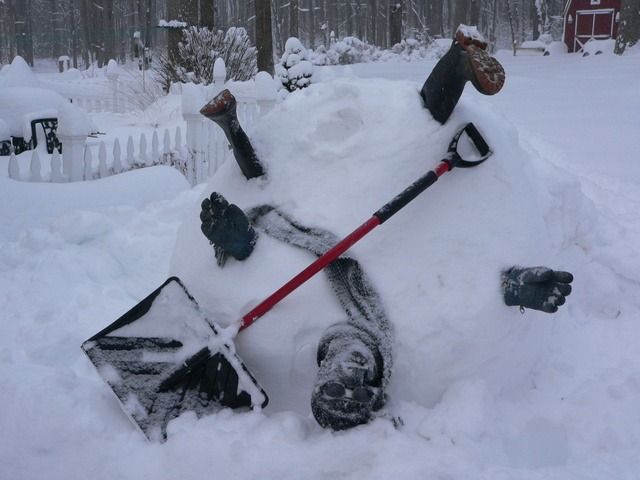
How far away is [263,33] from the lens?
12453mm

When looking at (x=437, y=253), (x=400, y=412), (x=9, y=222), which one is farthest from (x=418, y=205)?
(x=9, y=222)

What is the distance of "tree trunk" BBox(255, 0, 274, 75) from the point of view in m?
12.4

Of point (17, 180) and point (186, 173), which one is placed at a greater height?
point (17, 180)

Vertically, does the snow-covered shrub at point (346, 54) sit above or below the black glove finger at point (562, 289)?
below

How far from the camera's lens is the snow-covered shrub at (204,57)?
1151 cm

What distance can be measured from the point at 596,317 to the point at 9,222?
349 centimetres

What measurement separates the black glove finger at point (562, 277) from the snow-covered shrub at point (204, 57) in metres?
10.5

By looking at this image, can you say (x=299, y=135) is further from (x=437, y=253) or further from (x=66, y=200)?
(x=66, y=200)

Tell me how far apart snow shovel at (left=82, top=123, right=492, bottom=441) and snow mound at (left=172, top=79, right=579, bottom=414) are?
0.10 meters

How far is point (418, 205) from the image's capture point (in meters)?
1.99

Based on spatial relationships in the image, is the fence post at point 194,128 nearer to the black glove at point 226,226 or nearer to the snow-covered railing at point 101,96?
the black glove at point 226,226

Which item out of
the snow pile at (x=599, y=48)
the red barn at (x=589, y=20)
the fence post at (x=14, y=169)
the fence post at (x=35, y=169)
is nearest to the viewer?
the fence post at (x=14, y=169)

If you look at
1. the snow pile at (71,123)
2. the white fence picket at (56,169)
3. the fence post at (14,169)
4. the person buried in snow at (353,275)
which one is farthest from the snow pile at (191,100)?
the person buried in snow at (353,275)

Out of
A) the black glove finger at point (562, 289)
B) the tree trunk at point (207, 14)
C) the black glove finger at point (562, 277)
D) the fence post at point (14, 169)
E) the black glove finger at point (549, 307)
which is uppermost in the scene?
the tree trunk at point (207, 14)
